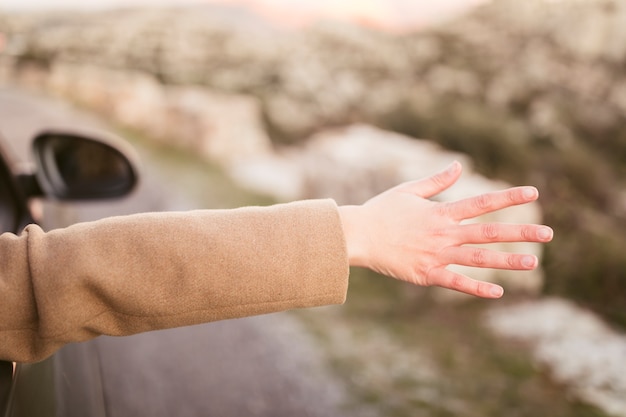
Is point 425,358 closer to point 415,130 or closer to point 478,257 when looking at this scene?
point 478,257

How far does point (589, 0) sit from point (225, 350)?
9.27 m

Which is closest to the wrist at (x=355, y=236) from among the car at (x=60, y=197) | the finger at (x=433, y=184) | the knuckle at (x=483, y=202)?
the finger at (x=433, y=184)

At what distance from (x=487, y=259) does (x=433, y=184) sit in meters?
0.23

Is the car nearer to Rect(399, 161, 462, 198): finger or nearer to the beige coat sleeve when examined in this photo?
the beige coat sleeve

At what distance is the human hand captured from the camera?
4.20 ft

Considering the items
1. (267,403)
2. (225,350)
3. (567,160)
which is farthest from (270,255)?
(567,160)

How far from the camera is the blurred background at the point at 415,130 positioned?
3.48m

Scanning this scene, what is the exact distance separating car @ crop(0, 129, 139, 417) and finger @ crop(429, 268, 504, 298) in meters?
0.87

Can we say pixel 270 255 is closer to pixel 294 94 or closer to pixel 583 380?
pixel 583 380

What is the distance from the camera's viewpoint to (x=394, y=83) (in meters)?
11.2

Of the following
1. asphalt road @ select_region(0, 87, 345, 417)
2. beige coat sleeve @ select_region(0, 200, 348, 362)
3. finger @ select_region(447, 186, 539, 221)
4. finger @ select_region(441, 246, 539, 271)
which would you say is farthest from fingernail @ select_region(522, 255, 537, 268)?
asphalt road @ select_region(0, 87, 345, 417)

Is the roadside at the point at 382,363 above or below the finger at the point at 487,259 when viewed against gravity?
below

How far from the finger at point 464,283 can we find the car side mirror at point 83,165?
1.33 m

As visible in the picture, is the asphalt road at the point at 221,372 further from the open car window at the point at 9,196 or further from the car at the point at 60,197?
the open car window at the point at 9,196
